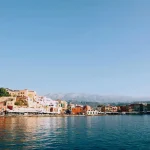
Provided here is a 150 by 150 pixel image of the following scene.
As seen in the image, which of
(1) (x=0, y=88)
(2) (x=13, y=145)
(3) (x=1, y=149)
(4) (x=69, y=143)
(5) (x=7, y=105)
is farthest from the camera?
(1) (x=0, y=88)

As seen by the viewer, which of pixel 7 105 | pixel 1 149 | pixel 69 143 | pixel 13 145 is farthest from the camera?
pixel 7 105

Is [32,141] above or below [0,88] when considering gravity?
below

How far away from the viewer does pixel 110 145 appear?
4478 cm

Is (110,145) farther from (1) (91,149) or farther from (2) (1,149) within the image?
(2) (1,149)

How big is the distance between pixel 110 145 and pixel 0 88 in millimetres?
166735

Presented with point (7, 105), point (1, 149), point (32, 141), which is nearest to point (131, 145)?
point (32, 141)

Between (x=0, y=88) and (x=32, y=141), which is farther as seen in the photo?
(x=0, y=88)

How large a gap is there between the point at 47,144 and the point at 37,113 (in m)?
158

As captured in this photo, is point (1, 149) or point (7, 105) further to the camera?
point (7, 105)

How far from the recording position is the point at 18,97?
198m

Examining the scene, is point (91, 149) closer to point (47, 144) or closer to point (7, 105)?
point (47, 144)

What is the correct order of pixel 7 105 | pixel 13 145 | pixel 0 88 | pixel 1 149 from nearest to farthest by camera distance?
pixel 1 149, pixel 13 145, pixel 7 105, pixel 0 88

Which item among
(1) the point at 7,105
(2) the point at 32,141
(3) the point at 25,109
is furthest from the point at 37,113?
(2) the point at 32,141

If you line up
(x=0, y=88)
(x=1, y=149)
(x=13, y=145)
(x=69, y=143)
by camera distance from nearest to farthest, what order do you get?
(x=1, y=149) < (x=13, y=145) < (x=69, y=143) < (x=0, y=88)
